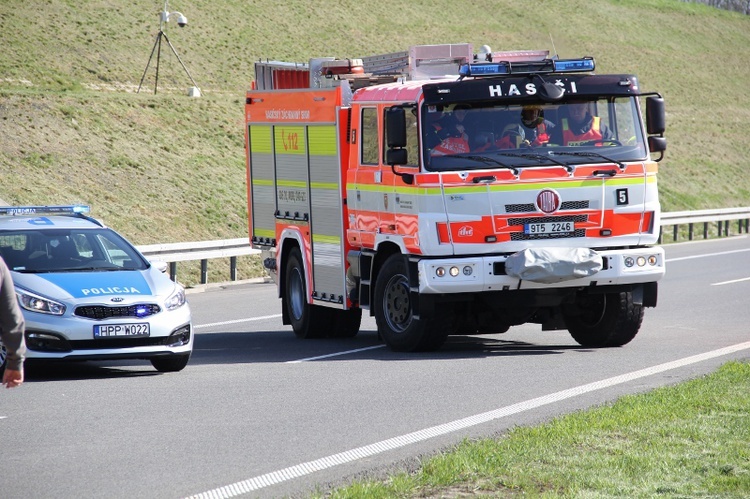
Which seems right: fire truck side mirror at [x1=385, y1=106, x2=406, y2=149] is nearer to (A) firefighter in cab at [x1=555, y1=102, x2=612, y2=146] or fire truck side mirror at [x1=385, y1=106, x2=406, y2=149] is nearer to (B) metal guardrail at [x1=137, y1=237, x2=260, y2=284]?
(A) firefighter in cab at [x1=555, y1=102, x2=612, y2=146]

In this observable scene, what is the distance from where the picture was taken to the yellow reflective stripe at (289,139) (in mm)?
15109

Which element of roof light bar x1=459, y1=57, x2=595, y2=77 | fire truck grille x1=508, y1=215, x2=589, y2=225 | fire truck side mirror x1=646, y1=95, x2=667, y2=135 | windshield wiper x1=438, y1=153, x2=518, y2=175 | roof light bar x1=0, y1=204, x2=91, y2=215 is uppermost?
roof light bar x1=459, y1=57, x2=595, y2=77

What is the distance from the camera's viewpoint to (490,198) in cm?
1266

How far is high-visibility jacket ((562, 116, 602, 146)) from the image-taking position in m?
13.1

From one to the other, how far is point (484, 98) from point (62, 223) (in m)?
4.29

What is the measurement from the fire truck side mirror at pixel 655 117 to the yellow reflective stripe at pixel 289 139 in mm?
3948

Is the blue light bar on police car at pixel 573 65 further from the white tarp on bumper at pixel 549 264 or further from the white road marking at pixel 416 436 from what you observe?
the white road marking at pixel 416 436

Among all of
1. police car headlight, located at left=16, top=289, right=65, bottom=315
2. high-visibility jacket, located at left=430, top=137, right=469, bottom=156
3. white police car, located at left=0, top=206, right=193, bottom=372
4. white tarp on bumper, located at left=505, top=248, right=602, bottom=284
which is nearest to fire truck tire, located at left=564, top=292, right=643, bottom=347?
white tarp on bumper, located at left=505, top=248, right=602, bottom=284

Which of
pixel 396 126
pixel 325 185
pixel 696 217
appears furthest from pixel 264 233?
pixel 696 217

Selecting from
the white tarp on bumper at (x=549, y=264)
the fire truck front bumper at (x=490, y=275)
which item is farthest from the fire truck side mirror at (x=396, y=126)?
the white tarp on bumper at (x=549, y=264)

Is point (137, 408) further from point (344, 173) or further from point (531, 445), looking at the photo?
point (344, 173)

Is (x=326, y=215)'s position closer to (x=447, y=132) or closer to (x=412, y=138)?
(x=412, y=138)

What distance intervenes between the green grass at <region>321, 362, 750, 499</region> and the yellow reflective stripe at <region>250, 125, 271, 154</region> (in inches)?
298

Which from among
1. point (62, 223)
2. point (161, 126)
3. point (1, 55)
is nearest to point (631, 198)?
point (62, 223)
